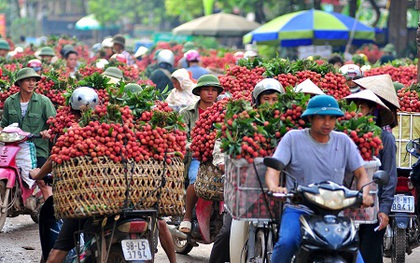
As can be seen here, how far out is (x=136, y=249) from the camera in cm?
682

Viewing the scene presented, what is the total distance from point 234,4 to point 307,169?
3915cm

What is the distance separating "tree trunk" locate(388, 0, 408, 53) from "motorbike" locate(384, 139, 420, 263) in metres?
26.2

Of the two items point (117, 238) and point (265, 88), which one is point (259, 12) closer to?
point (265, 88)

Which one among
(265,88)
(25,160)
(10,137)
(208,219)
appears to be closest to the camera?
(265,88)

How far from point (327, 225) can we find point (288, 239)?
0.44 m

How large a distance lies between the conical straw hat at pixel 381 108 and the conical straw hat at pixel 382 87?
169 millimetres

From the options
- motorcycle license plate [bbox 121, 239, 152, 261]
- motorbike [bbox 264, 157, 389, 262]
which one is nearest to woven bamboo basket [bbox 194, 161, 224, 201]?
motorcycle license plate [bbox 121, 239, 152, 261]

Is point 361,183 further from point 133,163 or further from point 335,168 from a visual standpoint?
point 133,163

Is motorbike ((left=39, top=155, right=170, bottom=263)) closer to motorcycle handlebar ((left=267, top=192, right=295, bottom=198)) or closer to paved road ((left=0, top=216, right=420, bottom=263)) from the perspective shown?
motorcycle handlebar ((left=267, top=192, right=295, bottom=198))

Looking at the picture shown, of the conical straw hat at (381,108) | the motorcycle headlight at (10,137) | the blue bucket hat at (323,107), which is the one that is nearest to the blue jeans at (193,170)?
the motorcycle headlight at (10,137)

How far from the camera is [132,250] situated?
681cm

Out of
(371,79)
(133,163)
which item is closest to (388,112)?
(371,79)

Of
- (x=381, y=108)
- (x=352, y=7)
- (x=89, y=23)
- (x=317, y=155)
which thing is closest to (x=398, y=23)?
(x=352, y=7)

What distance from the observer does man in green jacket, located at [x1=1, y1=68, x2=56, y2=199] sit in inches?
454
